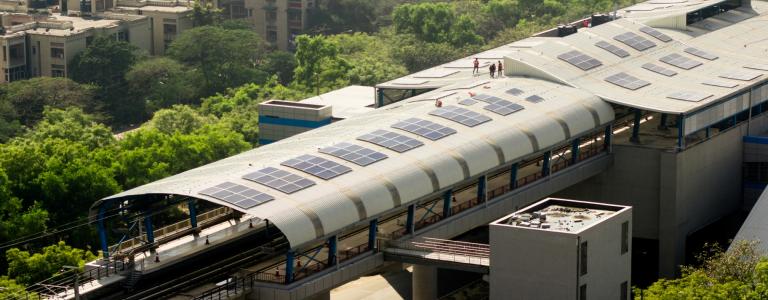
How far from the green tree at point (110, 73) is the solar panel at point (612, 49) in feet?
227

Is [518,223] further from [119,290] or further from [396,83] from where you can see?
[396,83]

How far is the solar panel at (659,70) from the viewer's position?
124 meters

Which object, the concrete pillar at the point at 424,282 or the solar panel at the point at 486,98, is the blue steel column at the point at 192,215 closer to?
the concrete pillar at the point at 424,282

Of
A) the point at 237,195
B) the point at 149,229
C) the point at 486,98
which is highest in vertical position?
the point at 486,98

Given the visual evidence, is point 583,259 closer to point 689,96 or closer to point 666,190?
point 666,190

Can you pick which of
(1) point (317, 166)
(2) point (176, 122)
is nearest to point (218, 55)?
(2) point (176, 122)

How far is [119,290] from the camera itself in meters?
89.8

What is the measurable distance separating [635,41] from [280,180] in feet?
151

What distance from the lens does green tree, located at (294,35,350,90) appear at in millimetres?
183250

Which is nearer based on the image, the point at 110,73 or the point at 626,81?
the point at 626,81

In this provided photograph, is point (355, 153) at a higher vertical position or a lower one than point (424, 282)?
higher

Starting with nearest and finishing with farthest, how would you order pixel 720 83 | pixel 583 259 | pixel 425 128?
pixel 583 259
pixel 425 128
pixel 720 83

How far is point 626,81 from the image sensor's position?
12062cm

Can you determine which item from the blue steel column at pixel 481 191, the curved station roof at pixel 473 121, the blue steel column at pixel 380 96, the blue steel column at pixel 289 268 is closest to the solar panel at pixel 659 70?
the curved station roof at pixel 473 121
